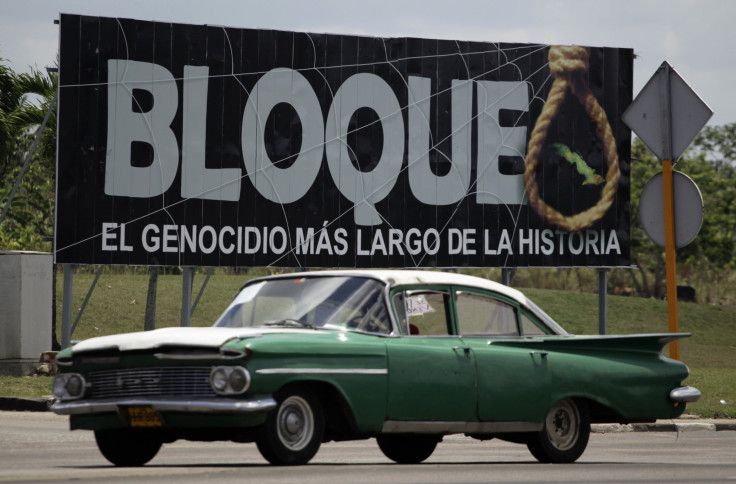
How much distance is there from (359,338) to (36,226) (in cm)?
3799

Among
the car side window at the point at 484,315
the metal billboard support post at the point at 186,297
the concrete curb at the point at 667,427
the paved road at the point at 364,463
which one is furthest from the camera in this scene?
the metal billboard support post at the point at 186,297

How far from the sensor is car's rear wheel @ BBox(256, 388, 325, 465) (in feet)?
28.2

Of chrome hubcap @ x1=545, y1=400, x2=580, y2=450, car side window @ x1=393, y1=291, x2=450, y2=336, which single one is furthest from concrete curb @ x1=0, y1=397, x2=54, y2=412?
chrome hubcap @ x1=545, y1=400, x2=580, y2=450

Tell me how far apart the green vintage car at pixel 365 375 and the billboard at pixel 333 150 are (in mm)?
11355

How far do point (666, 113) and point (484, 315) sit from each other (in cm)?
543

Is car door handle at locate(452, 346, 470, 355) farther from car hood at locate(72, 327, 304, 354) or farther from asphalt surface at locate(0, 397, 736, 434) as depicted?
asphalt surface at locate(0, 397, 736, 434)

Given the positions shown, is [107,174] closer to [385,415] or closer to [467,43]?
[467,43]

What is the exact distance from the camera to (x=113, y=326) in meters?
31.5

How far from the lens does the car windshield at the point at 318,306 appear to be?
9.46 meters

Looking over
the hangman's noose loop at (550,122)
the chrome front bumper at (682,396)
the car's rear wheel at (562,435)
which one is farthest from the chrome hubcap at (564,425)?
the hangman's noose loop at (550,122)

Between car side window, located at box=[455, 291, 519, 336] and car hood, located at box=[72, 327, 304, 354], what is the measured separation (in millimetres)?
1692

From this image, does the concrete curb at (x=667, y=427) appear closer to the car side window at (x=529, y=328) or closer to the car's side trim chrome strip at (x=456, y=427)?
the car side window at (x=529, y=328)

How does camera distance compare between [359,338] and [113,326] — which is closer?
[359,338]

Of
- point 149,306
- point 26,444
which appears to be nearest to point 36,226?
point 149,306
